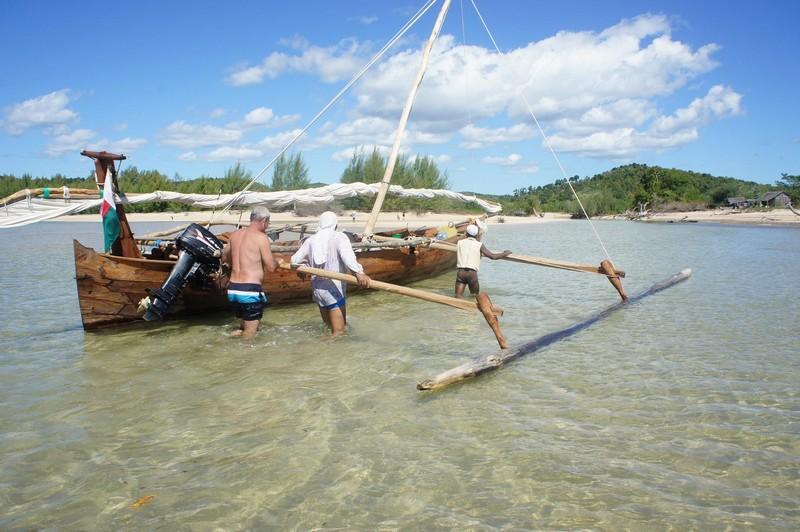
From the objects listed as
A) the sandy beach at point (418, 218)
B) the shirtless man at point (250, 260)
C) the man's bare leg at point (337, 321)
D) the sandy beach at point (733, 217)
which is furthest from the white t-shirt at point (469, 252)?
the sandy beach at point (733, 217)

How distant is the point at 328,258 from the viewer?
19.7 feet

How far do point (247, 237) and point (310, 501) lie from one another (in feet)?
11.2

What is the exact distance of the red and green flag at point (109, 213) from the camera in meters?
6.50

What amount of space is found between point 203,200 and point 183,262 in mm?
2879

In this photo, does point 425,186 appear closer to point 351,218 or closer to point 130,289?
point 351,218

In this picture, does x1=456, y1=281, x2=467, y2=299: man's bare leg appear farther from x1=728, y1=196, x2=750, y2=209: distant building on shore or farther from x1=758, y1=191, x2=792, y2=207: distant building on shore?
x1=728, y1=196, x2=750, y2=209: distant building on shore

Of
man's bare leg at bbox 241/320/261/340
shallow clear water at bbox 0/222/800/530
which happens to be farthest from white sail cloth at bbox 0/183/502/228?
man's bare leg at bbox 241/320/261/340

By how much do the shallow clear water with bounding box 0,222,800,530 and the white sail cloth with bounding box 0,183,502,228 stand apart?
1498 mm

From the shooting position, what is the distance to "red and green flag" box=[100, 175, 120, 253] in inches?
256

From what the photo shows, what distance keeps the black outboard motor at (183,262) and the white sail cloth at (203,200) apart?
140 centimetres

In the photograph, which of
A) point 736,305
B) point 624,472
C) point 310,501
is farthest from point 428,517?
point 736,305

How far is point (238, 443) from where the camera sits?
3.76m

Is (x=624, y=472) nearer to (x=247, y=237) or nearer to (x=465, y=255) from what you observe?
(x=247, y=237)

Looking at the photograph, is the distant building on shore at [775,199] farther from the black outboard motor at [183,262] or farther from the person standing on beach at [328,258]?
the black outboard motor at [183,262]
